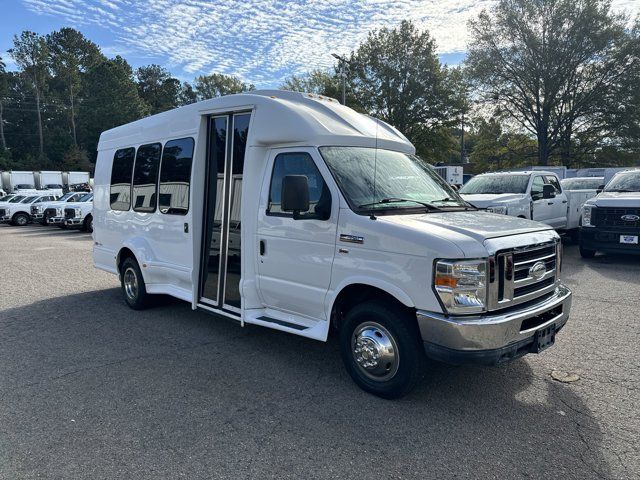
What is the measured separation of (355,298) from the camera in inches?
172

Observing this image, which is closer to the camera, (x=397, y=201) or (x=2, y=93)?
(x=397, y=201)

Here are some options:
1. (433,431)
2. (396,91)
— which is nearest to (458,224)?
(433,431)

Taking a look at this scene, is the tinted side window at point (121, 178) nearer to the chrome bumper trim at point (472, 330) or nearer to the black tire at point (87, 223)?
the chrome bumper trim at point (472, 330)

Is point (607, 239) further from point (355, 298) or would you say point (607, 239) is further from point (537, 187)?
point (355, 298)

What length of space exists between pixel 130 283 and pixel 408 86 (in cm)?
3422

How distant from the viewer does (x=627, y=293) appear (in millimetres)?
7523

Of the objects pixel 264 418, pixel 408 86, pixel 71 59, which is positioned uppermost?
pixel 71 59

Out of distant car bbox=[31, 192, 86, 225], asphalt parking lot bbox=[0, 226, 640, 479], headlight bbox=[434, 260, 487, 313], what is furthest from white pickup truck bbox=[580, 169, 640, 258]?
distant car bbox=[31, 192, 86, 225]

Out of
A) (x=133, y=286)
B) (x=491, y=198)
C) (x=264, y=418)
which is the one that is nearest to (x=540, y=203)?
(x=491, y=198)

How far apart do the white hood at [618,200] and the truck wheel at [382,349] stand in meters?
7.88

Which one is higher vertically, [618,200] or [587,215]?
[618,200]

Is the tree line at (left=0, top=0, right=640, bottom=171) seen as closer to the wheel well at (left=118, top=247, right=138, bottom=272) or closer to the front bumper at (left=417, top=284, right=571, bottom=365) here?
the wheel well at (left=118, top=247, right=138, bottom=272)

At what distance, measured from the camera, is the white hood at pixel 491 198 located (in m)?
9.98

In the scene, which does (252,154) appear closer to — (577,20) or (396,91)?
(396,91)
